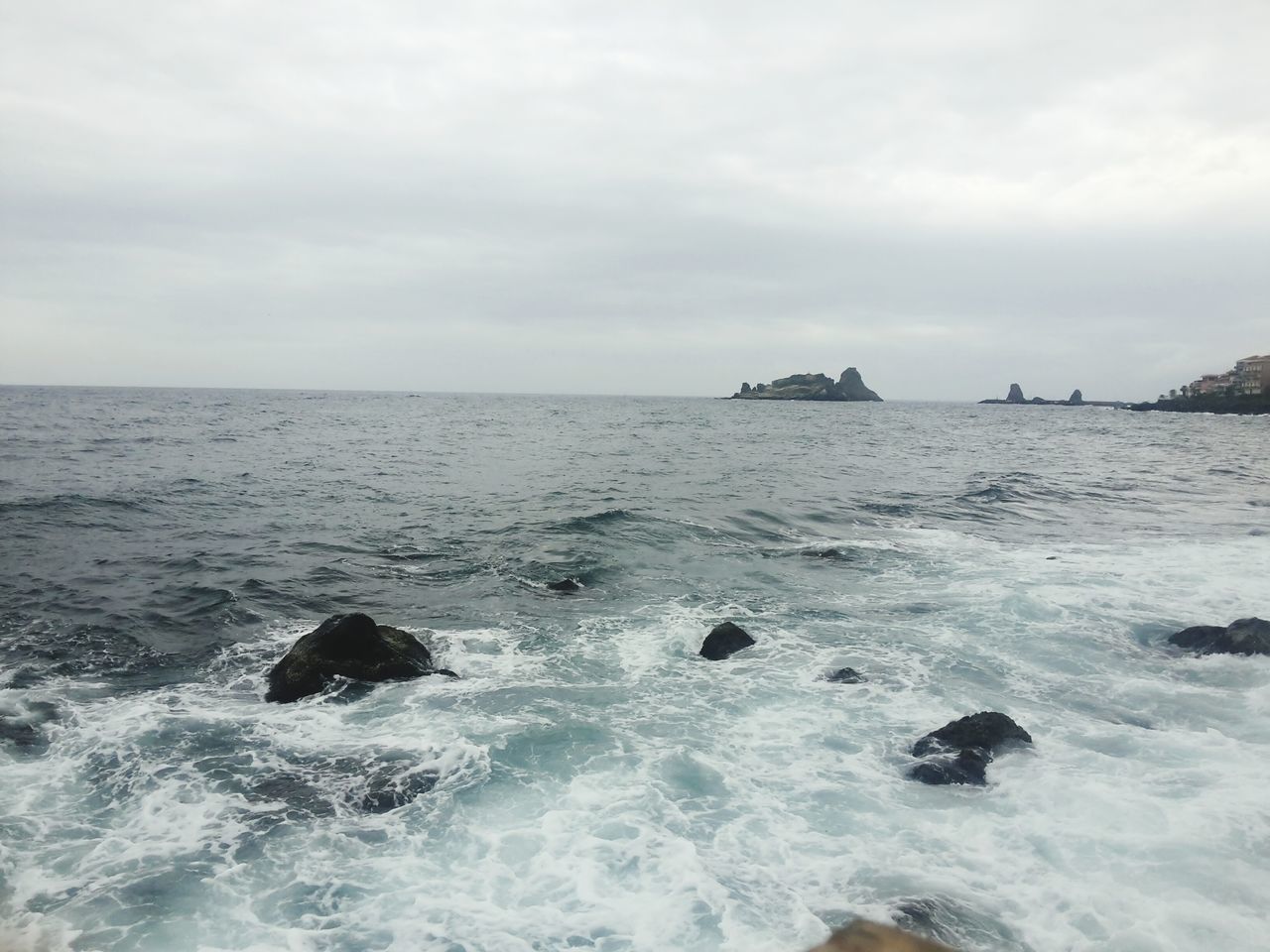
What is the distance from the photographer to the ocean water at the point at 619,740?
6.62m

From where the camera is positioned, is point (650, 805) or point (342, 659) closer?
point (650, 805)

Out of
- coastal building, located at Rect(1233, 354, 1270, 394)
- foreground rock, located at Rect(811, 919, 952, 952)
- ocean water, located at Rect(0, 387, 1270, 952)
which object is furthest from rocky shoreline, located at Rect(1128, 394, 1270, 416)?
foreground rock, located at Rect(811, 919, 952, 952)

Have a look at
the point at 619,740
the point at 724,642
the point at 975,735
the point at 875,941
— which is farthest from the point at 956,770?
the point at 724,642

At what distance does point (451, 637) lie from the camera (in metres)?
13.5

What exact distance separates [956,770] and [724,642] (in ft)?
15.9

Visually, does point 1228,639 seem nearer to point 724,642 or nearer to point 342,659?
point 724,642

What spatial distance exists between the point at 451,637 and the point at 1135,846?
424 inches

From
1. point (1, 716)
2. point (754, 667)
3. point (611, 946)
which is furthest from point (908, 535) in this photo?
point (1, 716)

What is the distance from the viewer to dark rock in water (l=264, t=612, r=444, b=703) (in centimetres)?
1107

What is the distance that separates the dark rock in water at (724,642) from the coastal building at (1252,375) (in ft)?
549

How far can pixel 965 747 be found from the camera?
30.4ft

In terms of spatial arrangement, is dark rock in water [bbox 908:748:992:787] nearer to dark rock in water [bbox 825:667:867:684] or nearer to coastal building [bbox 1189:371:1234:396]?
dark rock in water [bbox 825:667:867:684]

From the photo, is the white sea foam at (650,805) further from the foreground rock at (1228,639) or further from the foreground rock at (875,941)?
the foreground rock at (1228,639)

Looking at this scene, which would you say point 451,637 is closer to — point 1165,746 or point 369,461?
point 1165,746
